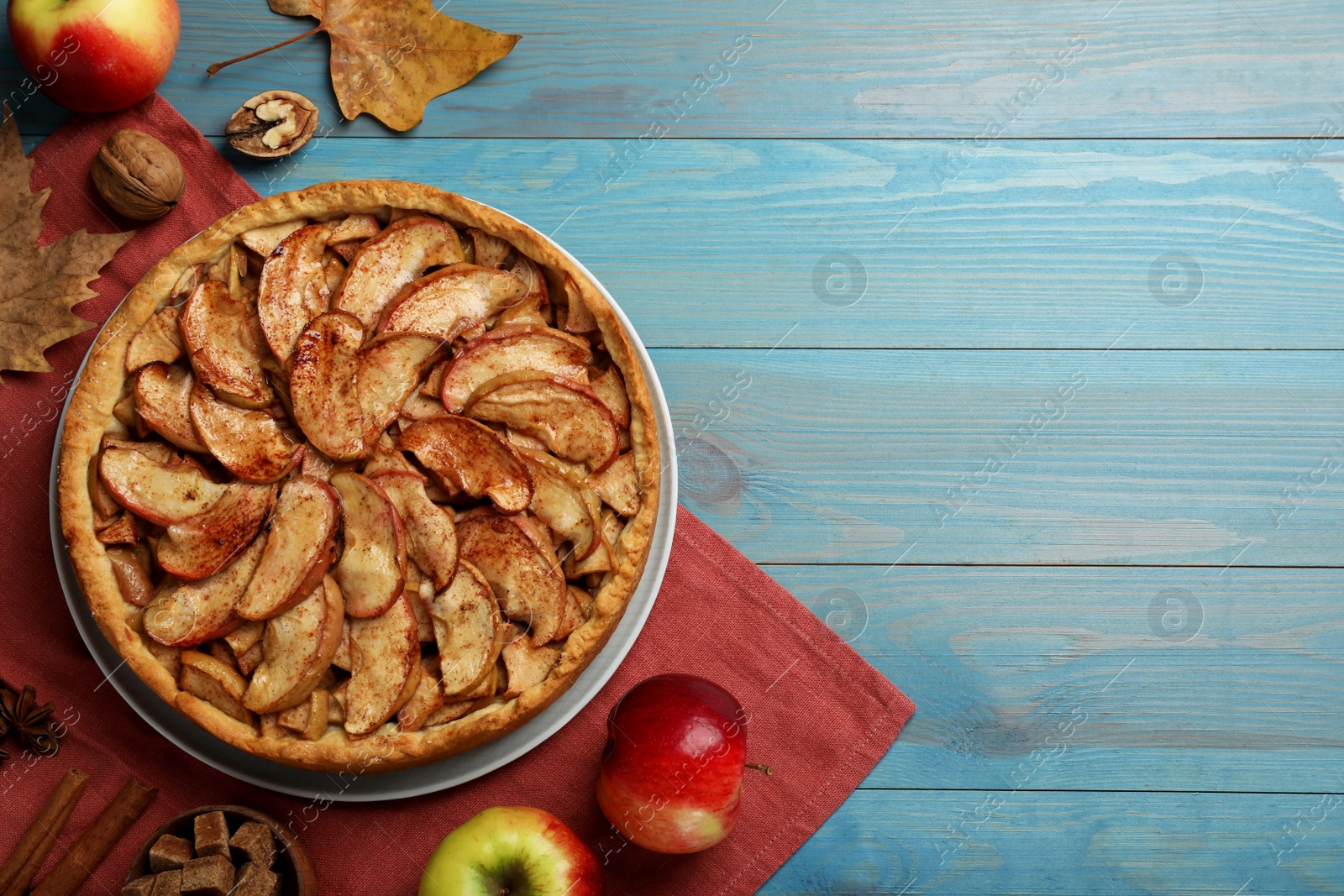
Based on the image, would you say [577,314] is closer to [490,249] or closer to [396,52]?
[490,249]

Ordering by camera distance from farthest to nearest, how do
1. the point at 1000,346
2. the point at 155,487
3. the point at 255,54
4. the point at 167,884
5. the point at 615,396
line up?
the point at 1000,346 < the point at 255,54 < the point at 615,396 < the point at 155,487 < the point at 167,884

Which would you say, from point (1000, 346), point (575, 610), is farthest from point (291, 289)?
point (1000, 346)

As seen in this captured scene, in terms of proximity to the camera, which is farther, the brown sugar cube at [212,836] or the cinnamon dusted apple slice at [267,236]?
the cinnamon dusted apple slice at [267,236]

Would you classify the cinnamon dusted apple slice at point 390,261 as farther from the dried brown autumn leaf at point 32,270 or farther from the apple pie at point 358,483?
the dried brown autumn leaf at point 32,270

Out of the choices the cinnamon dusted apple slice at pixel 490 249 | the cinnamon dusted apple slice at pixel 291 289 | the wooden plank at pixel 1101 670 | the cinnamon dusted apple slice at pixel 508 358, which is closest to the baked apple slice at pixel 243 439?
the cinnamon dusted apple slice at pixel 291 289

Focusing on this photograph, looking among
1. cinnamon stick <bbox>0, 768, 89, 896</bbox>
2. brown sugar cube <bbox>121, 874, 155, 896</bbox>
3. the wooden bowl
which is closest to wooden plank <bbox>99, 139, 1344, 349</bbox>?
the wooden bowl

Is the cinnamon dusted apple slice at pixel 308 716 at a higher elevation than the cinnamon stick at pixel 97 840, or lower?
higher

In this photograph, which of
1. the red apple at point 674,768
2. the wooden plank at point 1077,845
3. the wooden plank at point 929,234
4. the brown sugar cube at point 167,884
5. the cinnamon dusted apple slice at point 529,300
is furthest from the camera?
the wooden plank at point 929,234
